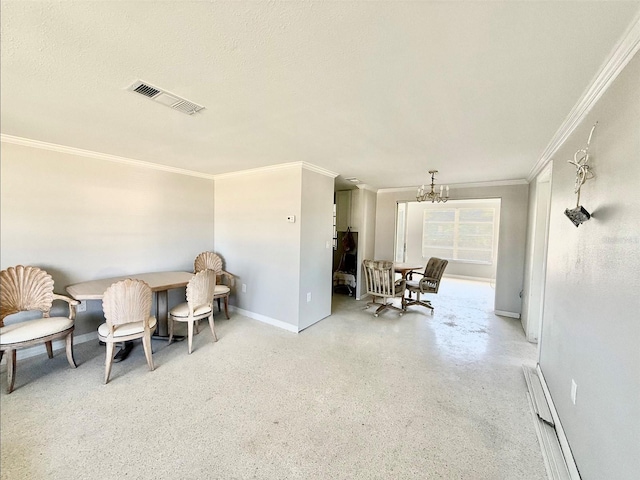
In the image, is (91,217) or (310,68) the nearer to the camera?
(310,68)

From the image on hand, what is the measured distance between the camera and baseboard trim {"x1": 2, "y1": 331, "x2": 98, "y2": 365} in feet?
8.99

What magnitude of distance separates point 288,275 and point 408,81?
9.06 ft

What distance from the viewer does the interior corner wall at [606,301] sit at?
106 cm

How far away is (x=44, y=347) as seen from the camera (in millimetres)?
2893

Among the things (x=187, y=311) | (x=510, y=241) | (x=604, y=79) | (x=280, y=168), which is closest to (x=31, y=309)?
(x=187, y=311)

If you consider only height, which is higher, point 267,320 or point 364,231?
point 364,231

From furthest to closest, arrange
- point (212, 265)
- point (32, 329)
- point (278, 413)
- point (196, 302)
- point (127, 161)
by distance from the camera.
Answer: point (212, 265) < point (127, 161) < point (196, 302) < point (32, 329) < point (278, 413)

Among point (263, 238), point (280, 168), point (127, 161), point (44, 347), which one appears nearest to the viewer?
point (44, 347)

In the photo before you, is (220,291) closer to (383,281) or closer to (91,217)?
(91,217)

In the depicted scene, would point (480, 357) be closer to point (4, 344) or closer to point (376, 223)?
point (376, 223)

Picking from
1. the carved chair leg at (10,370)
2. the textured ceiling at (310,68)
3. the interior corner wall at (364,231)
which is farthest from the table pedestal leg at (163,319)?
the interior corner wall at (364,231)

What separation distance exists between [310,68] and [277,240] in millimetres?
2596

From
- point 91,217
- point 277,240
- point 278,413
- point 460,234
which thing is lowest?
point 278,413

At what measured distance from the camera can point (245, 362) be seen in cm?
279
